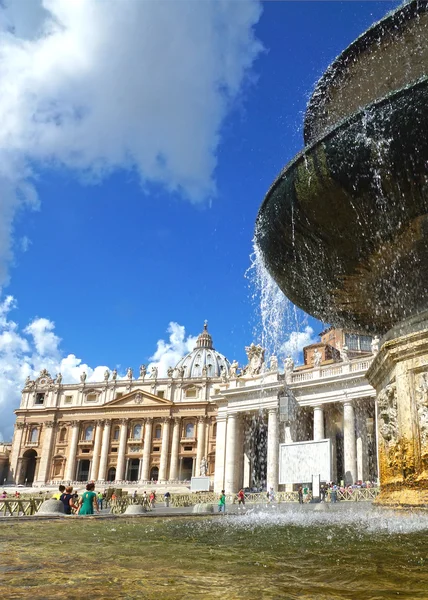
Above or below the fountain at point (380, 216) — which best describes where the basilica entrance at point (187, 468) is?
below

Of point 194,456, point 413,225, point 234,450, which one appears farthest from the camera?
point 194,456

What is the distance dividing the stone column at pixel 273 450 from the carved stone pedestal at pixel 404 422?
3493 centimetres

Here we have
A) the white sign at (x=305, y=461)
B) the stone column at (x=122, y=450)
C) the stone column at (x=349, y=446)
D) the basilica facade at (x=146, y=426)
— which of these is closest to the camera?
the white sign at (x=305, y=461)

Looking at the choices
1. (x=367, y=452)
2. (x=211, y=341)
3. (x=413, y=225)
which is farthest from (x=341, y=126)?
(x=211, y=341)

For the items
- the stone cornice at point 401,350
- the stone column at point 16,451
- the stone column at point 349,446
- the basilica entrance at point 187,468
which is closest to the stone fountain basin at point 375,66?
the stone cornice at point 401,350

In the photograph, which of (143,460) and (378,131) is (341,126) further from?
(143,460)

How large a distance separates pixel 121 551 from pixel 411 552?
89.9 inches

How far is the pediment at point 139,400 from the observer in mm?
80000

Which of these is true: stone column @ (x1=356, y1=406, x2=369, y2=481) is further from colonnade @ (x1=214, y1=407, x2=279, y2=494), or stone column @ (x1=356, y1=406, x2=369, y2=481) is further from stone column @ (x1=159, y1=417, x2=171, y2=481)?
stone column @ (x1=159, y1=417, x2=171, y2=481)

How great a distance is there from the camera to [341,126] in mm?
5238

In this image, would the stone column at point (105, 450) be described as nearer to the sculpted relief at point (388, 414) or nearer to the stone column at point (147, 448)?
the stone column at point (147, 448)

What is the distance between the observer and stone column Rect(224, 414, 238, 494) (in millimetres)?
42656

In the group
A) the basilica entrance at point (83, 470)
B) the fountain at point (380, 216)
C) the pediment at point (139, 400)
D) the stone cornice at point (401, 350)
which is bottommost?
the basilica entrance at point (83, 470)

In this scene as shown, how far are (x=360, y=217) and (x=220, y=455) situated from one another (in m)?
42.6
